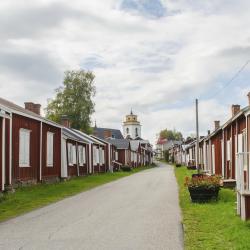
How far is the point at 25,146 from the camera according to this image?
75.3ft

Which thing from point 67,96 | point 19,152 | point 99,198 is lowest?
point 99,198

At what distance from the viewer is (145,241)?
9195mm

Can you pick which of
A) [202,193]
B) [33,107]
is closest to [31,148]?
[33,107]

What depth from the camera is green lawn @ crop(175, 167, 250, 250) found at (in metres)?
8.75

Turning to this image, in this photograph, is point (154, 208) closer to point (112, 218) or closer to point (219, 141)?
point (112, 218)

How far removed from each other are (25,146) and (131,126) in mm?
121112

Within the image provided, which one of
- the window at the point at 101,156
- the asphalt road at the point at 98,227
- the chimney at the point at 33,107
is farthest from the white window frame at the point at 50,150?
the window at the point at 101,156

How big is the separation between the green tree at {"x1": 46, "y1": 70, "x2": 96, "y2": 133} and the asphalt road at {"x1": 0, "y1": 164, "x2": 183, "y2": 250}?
50.9 metres

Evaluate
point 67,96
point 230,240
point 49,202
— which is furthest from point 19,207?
point 67,96

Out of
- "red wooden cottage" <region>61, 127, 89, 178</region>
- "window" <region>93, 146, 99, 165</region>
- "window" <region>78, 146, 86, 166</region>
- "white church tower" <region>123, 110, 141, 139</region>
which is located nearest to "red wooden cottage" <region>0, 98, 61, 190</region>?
"red wooden cottage" <region>61, 127, 89, 178</region>

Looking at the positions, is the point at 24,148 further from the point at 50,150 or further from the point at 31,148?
the point at 50,150

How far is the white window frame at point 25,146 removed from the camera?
2220 centimetres

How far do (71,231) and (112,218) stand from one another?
221cm

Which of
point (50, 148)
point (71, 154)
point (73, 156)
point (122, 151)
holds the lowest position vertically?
A: point (73, 156)
